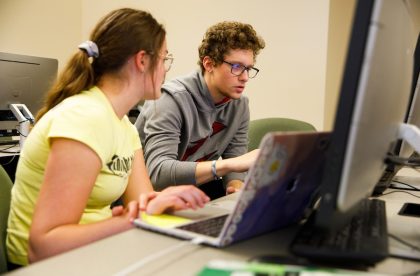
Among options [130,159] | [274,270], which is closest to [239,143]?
[130,159]

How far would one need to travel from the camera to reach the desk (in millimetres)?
609

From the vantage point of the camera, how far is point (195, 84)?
1729 mm

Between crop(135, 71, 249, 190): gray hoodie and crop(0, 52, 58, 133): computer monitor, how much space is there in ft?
2.58

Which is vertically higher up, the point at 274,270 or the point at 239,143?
the point at 274,270

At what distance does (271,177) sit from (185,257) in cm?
18

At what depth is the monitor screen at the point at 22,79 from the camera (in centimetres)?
215

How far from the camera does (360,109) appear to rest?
495 millimetres

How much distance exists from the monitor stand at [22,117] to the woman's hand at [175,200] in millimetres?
1478

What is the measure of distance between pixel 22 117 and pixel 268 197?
1.81 m

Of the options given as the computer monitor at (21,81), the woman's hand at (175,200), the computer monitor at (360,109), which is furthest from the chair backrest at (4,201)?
the computer monitor at (21,81)

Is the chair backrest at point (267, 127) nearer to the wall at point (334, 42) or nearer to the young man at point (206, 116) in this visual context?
the young man at point (206, 116)

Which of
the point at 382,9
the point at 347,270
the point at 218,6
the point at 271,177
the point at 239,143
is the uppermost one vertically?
the point at 218,6

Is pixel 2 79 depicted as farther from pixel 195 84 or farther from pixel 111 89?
pixel 111 89

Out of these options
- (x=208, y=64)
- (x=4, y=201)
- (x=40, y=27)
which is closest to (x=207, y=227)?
(x=4, y=201)
